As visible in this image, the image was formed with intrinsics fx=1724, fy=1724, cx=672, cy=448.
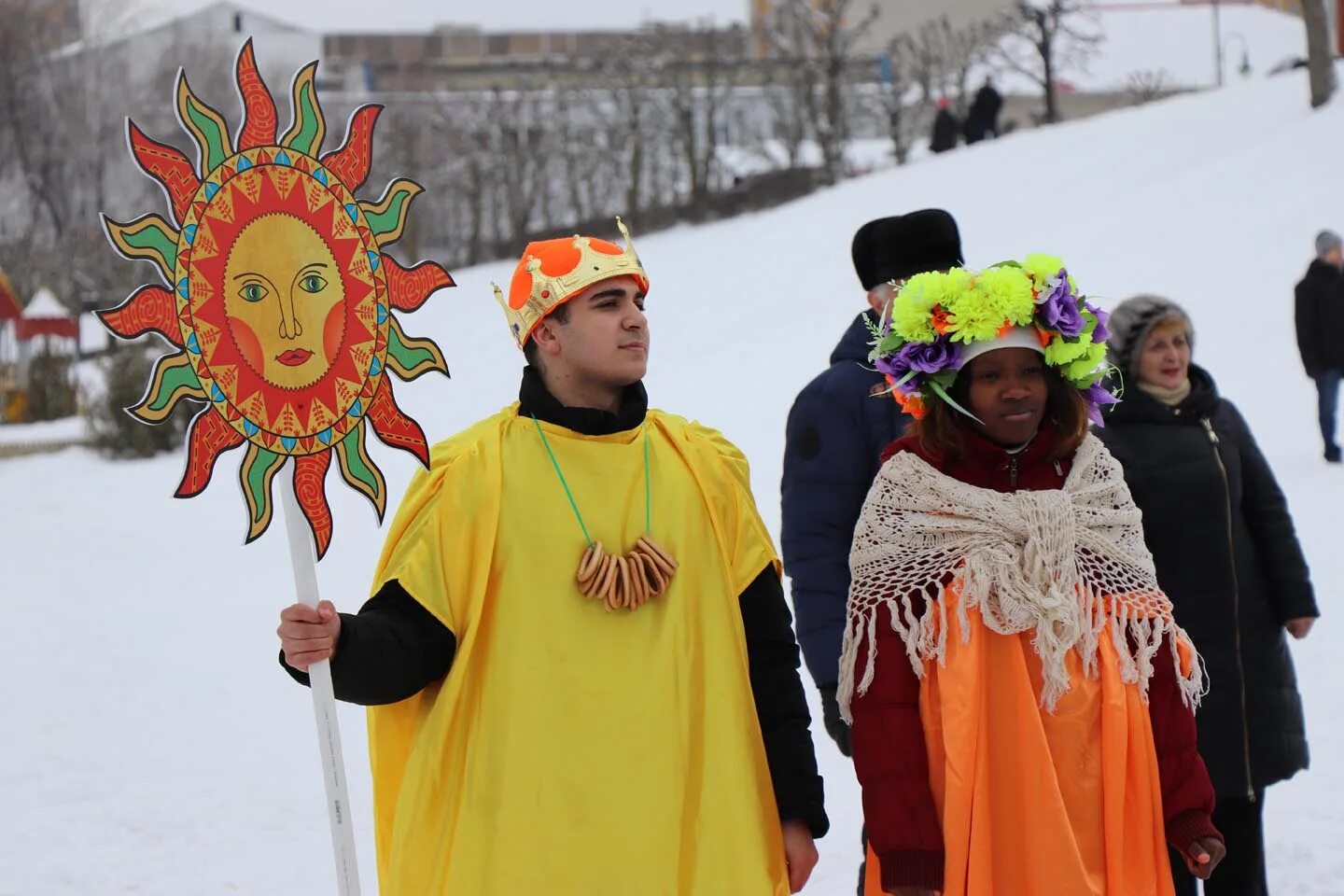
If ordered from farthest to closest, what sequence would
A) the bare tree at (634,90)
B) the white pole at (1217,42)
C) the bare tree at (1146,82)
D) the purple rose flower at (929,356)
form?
the white pole at (1217,42)
the bare tree at (1146,82)
the bare tree at (634,90)
the purple rose flower at (929,356)

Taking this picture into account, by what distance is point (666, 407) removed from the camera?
16.5 metres

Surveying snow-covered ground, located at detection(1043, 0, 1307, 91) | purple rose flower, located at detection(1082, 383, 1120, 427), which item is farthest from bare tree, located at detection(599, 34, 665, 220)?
purple rose flower, located at detection(1082, 383, 1120, 427)

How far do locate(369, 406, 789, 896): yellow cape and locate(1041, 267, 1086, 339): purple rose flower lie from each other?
0.80 m

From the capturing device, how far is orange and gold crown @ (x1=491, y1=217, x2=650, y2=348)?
10.9 ft

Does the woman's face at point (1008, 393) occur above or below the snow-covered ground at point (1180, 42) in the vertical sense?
below

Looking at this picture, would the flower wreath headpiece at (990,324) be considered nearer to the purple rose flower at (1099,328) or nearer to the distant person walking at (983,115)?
the purple rose flower at (1099,328)

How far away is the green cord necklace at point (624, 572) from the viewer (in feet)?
10.3

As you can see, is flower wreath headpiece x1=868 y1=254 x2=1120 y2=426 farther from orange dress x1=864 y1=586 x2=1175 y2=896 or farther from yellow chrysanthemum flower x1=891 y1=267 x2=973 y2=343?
orange dress x1=864 y1=586 x2=1175 y2=896

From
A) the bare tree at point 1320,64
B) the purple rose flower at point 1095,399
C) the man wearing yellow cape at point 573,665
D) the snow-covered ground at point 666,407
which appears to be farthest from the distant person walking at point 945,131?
the man wearing yellow cape at point 573,665

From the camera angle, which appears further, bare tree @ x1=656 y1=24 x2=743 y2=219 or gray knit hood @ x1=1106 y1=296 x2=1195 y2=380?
bare tree @ x1=656 y1=24 x2=743 y2=219

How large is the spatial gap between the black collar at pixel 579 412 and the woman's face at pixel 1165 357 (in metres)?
1.87

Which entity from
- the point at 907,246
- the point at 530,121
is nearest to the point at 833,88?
the point at 530,121

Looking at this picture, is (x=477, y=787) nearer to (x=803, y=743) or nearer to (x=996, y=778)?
(x=803, y=743)

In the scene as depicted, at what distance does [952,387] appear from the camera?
11.2 ft
